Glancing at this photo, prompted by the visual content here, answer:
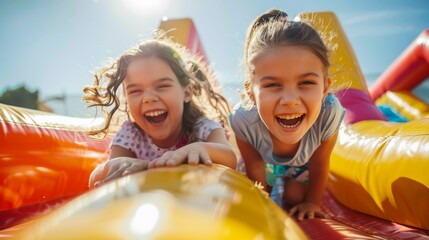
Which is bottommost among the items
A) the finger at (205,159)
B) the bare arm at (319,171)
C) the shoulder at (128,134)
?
the bare arm at (319,171)

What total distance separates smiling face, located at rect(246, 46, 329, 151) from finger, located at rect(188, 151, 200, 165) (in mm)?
349

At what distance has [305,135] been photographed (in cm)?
125

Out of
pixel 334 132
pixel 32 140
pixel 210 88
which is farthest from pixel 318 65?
pixel 32 140

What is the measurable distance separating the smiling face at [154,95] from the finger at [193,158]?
441 mm

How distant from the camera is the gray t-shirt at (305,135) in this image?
1.25 m

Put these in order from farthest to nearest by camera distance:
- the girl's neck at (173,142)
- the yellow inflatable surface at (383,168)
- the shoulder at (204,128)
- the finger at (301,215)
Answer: the girl's neck at (173,142) < the shoulder at (204,128) < the finger at (301,215) < the yellow inflatable surface at (383,168)

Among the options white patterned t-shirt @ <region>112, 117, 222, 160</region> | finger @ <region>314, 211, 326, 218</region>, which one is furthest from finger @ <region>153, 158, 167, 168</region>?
finger @ <region>314, 211, 326, 218</region>

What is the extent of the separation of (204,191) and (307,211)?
2.59 feet

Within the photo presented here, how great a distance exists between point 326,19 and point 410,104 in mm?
1081

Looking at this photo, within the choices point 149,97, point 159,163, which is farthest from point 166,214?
point 149,97

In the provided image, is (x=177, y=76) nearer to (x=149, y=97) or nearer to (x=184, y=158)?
(x=149, y=97)

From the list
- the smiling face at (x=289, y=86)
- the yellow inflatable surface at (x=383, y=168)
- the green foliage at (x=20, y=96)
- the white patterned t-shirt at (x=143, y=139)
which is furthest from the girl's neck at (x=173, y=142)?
the green foliage at (x=20, y=96)

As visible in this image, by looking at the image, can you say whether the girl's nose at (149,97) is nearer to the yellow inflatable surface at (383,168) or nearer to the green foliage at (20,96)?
the yellow inflatable surface at (383,168)

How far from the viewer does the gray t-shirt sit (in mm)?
1252
